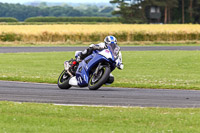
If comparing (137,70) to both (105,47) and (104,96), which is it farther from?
(104,96)

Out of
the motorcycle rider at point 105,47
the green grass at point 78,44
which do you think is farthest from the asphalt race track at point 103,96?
the green grass at point 78,44

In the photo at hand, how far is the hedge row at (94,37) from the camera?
48.6 metres

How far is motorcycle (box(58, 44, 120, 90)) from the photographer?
13.9m

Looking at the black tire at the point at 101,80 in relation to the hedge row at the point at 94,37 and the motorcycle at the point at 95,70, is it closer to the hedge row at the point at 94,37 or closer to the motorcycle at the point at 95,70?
the motorcycle at the point at 95,70

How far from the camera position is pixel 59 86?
587 inches

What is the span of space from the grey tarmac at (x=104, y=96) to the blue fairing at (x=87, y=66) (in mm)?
287

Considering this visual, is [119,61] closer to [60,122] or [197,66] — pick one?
[60,122]

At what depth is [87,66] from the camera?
A: 46.8ft

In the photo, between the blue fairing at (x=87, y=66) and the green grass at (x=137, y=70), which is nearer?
the blue fairing at (x=87, y=66)

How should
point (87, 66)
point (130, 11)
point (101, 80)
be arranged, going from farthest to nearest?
point (130, 11) → point (87, 66) → point (101, 80)

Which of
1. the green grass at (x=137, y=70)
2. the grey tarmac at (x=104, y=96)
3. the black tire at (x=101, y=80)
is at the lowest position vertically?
the green grass at (x=137, y=70)

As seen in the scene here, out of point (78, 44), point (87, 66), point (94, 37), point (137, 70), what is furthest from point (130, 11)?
point (87, 66)

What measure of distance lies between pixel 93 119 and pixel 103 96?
12.0 feet

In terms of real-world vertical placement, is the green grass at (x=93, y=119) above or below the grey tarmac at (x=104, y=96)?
above
